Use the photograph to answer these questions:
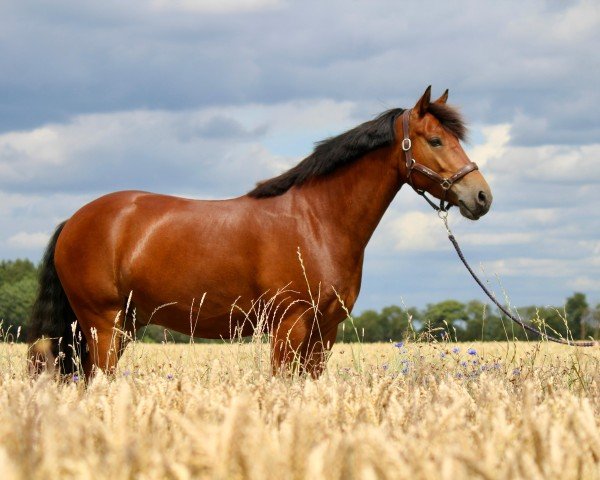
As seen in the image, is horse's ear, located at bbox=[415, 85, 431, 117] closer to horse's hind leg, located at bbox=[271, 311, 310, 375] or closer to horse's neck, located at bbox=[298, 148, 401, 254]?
horse's neck, located at bbox=[298, 148, 401, 254]

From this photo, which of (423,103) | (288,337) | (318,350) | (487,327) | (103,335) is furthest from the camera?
(487,327)

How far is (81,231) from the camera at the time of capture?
775 centimetres

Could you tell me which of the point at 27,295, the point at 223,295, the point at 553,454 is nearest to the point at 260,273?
the point at 223,295


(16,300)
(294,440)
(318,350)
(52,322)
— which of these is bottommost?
(294,440)

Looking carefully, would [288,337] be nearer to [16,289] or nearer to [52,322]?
[52,322]

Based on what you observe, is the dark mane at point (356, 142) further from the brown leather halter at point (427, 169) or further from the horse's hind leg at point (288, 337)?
the horse's hind leg at point (288, 337)

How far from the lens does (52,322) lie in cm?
816

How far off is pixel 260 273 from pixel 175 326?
113cm

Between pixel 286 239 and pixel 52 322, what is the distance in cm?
276

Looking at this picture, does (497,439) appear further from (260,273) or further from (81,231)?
(81,231)

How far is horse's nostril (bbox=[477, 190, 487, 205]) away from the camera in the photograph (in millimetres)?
6727

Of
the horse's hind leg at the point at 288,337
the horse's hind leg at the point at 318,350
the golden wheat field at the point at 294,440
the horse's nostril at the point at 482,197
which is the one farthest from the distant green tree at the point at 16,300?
the golden wheat field at the point at 294,440

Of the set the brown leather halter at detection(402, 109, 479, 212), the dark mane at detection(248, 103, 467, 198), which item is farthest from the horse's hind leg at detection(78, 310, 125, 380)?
the brown leather halter at detection(402, 109, 479, 212)

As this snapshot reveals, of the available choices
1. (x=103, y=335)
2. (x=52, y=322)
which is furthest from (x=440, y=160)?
(x=52, y=322)
